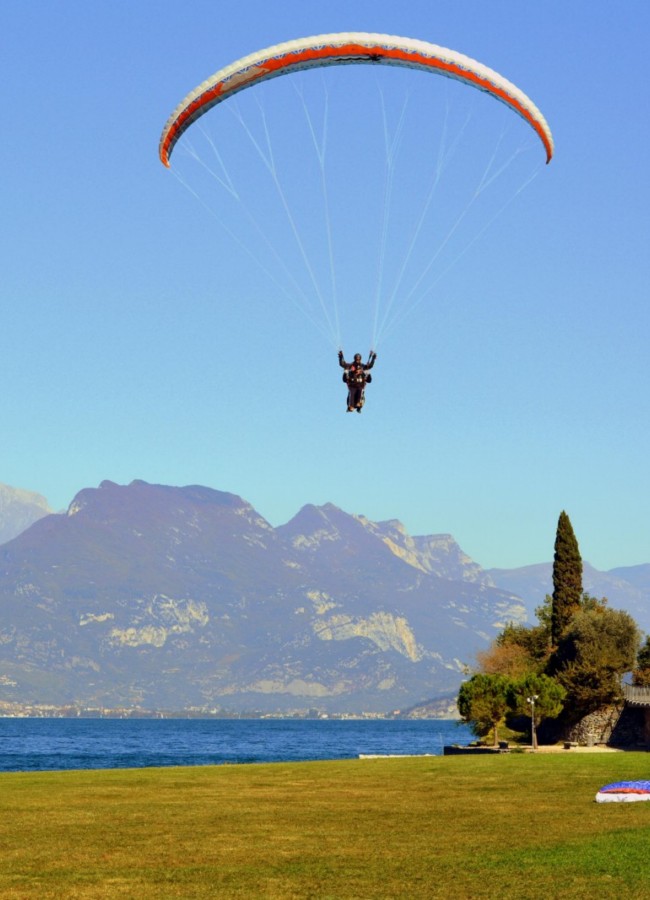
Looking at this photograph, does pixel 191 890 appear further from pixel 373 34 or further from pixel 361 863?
pixel 373 34

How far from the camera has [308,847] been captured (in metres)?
26.5

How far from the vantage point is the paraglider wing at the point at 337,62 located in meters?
36.5

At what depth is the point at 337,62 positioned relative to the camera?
37.3 m

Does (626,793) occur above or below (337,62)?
below

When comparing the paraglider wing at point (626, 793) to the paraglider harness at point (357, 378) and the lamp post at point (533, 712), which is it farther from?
the lamp post at point (533, 712)

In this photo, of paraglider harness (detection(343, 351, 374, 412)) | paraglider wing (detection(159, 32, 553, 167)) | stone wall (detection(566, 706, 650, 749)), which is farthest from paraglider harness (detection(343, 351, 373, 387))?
stone wall (detection(566, 706, 650, 749))

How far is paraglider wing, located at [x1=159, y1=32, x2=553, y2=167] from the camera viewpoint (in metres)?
36.5

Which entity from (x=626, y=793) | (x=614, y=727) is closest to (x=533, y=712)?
(x=614, y=727)

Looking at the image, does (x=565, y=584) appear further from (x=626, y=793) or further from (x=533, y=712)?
(x=626, y=793)

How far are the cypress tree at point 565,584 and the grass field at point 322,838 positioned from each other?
49218 mm

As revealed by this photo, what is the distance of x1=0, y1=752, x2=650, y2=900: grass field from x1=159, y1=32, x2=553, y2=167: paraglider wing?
66.4ft

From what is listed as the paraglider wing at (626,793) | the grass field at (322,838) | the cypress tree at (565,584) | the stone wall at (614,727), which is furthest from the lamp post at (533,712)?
the paraglider wing at (626,793)

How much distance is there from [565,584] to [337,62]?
64933mm

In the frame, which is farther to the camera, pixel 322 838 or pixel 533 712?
pixel 533 712
